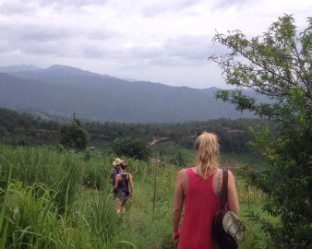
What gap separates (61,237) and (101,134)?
4750cm

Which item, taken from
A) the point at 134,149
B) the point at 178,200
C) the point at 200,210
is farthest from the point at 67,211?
the point at 134,149

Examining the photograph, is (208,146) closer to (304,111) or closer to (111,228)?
(304,111)

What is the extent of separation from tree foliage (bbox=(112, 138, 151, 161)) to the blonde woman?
48.1 ft

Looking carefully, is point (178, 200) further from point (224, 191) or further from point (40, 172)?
point (40, 172)

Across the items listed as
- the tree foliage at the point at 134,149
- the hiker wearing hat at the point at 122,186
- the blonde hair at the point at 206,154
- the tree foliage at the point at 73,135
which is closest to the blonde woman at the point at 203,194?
the blonde hair at the point at 206,154

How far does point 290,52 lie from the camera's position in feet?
16.0

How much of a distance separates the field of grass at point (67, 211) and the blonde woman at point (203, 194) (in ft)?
2.04

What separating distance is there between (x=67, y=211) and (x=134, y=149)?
13.7 meters

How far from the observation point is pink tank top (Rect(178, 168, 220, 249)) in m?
2.82

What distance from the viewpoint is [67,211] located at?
4074 millimetres

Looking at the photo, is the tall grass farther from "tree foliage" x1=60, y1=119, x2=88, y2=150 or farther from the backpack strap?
"tree foliage" x1=60, y1=119, x2=88, y2=150

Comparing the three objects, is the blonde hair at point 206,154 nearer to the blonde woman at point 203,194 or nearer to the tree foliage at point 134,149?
the blonde woman at point 203,194

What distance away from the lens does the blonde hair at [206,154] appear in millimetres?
2855

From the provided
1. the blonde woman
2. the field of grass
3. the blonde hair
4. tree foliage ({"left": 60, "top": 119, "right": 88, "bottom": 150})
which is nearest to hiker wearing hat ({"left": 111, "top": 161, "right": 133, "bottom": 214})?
the field of grass
